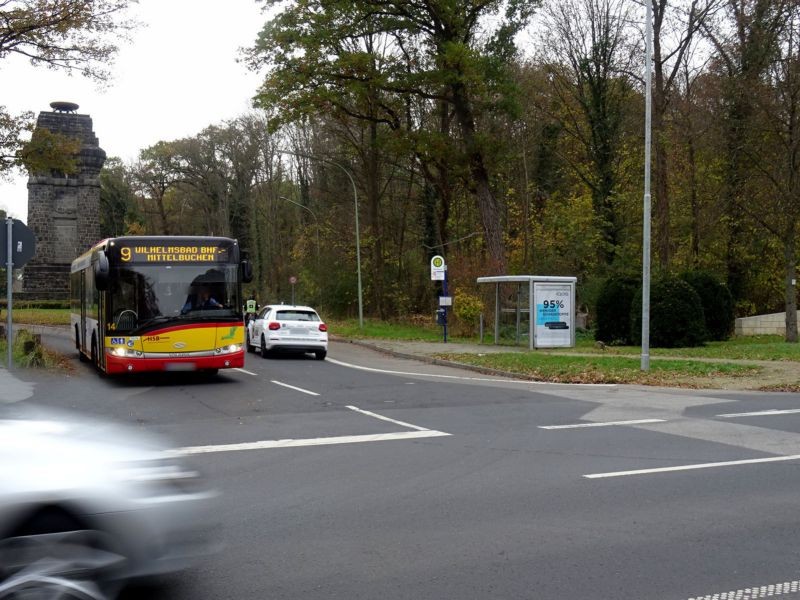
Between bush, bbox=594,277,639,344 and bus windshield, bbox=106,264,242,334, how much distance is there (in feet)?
56.7

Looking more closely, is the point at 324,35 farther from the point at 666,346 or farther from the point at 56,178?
the point at 56,178

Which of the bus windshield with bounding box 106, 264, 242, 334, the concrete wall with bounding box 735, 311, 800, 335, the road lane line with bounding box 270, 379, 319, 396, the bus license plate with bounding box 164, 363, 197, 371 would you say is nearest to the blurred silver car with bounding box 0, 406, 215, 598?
the road lane line with bounding box 270, 379, 319, 396

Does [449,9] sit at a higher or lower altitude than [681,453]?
higher

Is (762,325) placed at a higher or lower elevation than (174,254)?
lower

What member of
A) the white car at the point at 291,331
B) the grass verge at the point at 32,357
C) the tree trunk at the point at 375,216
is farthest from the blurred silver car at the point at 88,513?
the tree trunk at the point at 375,216

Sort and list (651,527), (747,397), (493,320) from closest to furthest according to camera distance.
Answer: (651,527) → (747,397) → (493,320)

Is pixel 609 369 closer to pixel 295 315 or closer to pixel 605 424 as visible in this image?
pixel 605 424

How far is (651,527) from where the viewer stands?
6270 millimetres

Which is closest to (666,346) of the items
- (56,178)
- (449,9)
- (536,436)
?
(449,9)

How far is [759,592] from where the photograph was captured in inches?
192

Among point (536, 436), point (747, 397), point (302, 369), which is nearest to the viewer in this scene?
point (536, 436)

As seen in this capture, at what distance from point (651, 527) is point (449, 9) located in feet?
92.9

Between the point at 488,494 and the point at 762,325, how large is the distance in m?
33.3

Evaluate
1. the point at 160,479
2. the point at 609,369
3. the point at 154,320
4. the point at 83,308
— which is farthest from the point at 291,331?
the point at 160,479
